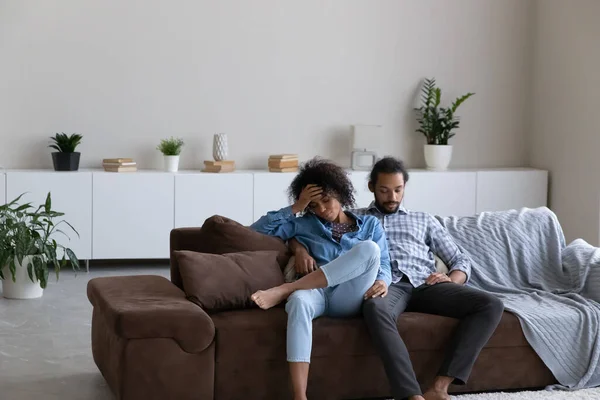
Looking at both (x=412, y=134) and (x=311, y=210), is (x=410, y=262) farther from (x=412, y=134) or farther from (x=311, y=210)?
(x=412, y=134)

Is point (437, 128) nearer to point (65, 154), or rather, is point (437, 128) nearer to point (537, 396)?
point (65, 154)

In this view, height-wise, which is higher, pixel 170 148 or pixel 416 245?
pixel 170 148

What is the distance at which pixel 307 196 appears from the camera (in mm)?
4316

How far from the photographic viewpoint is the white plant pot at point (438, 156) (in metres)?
7.48

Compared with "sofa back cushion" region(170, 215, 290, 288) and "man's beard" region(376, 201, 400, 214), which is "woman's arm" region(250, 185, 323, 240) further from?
"man's beard" region(376, 201, 400, 214)

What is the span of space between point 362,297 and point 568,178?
12.7 feet

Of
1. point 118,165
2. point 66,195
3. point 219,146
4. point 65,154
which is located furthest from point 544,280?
point 65,154

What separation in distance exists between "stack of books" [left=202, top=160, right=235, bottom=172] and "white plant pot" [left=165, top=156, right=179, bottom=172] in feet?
0.72

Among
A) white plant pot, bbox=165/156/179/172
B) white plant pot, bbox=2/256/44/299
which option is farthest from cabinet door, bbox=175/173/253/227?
white plant pot, bbox=2/256/44/299

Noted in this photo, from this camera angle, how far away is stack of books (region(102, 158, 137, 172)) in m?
6.84

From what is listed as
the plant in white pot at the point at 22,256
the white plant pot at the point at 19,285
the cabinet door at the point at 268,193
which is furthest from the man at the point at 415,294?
the cabinet door at the point at 268,193

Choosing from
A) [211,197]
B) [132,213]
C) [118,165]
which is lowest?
[132,213]

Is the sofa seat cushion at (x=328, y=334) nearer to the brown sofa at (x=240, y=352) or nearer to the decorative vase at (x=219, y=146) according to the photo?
the brown sofa at (x=240, y=352)

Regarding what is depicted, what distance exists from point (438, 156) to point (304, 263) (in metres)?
3.56
